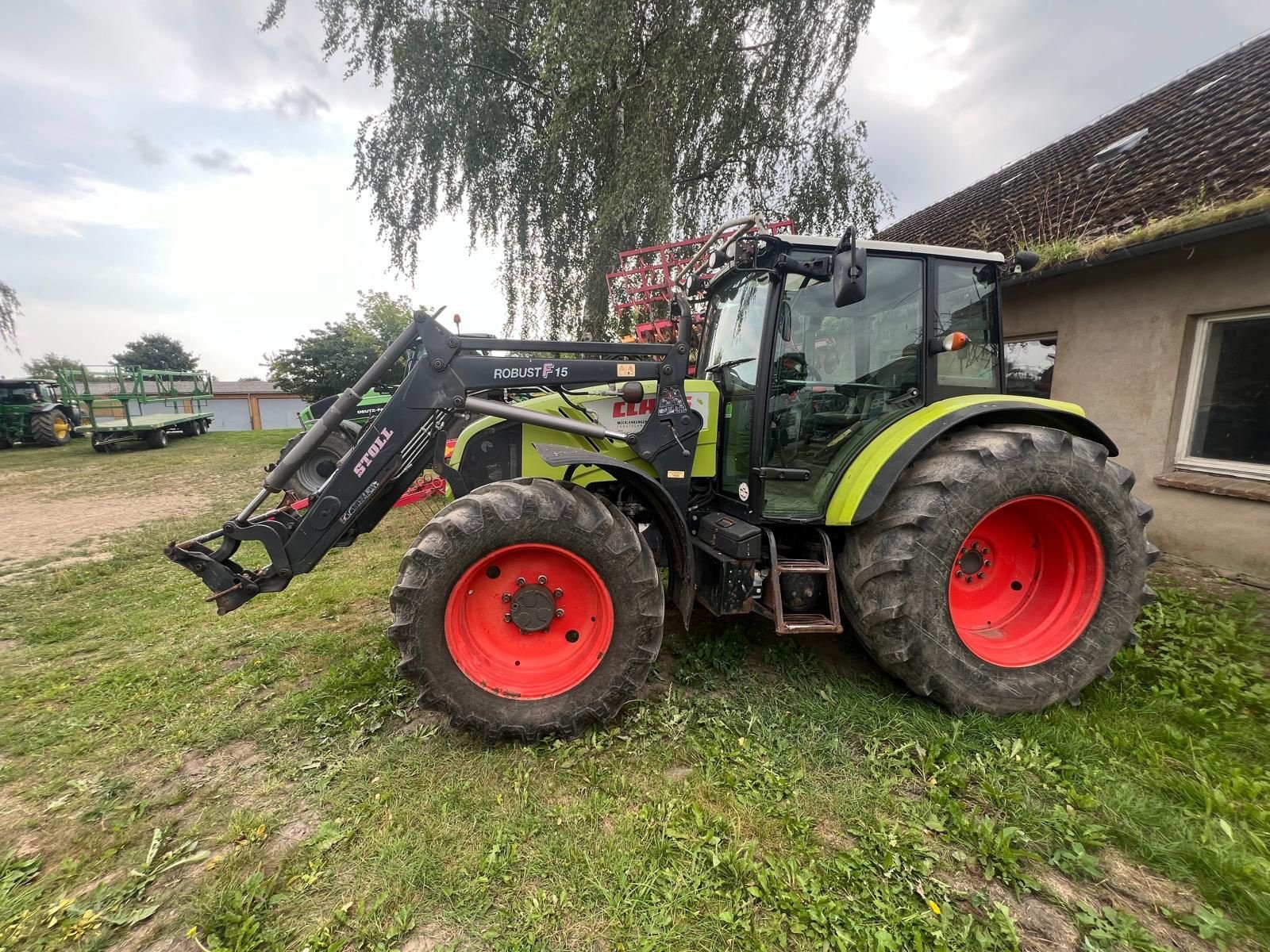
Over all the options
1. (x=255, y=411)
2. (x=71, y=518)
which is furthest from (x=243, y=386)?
(x=71, y=518)

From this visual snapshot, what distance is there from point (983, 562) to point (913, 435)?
837 millimetres

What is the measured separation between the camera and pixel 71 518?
22.7ft

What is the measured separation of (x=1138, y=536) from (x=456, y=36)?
1024 centimetres

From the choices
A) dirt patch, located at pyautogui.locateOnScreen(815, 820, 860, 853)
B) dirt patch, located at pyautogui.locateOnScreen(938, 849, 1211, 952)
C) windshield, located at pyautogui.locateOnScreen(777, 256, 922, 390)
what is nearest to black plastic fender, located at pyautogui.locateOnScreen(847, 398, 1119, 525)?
windshield, located at pyautogui.locateOnScreen(777, 256, 922, 390)

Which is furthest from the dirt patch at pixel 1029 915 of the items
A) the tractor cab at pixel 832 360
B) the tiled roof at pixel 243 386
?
the tiled roof at pixel 243 386

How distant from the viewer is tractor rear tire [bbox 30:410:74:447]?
48.1 feet

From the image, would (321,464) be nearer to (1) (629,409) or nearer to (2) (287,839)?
(1) (629,409)

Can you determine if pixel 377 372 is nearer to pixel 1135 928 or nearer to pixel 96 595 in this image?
pixel 1135 928

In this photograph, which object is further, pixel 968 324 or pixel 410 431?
pixel 968 324

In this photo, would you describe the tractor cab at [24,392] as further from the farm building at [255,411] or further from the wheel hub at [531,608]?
the wheel hub at [531,608]

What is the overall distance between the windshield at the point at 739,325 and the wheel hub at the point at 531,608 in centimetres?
147

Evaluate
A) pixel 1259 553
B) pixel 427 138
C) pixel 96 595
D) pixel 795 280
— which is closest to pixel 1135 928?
pixel 795 280

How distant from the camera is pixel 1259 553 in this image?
3773 millimetres

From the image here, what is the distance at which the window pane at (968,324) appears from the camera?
282cm
